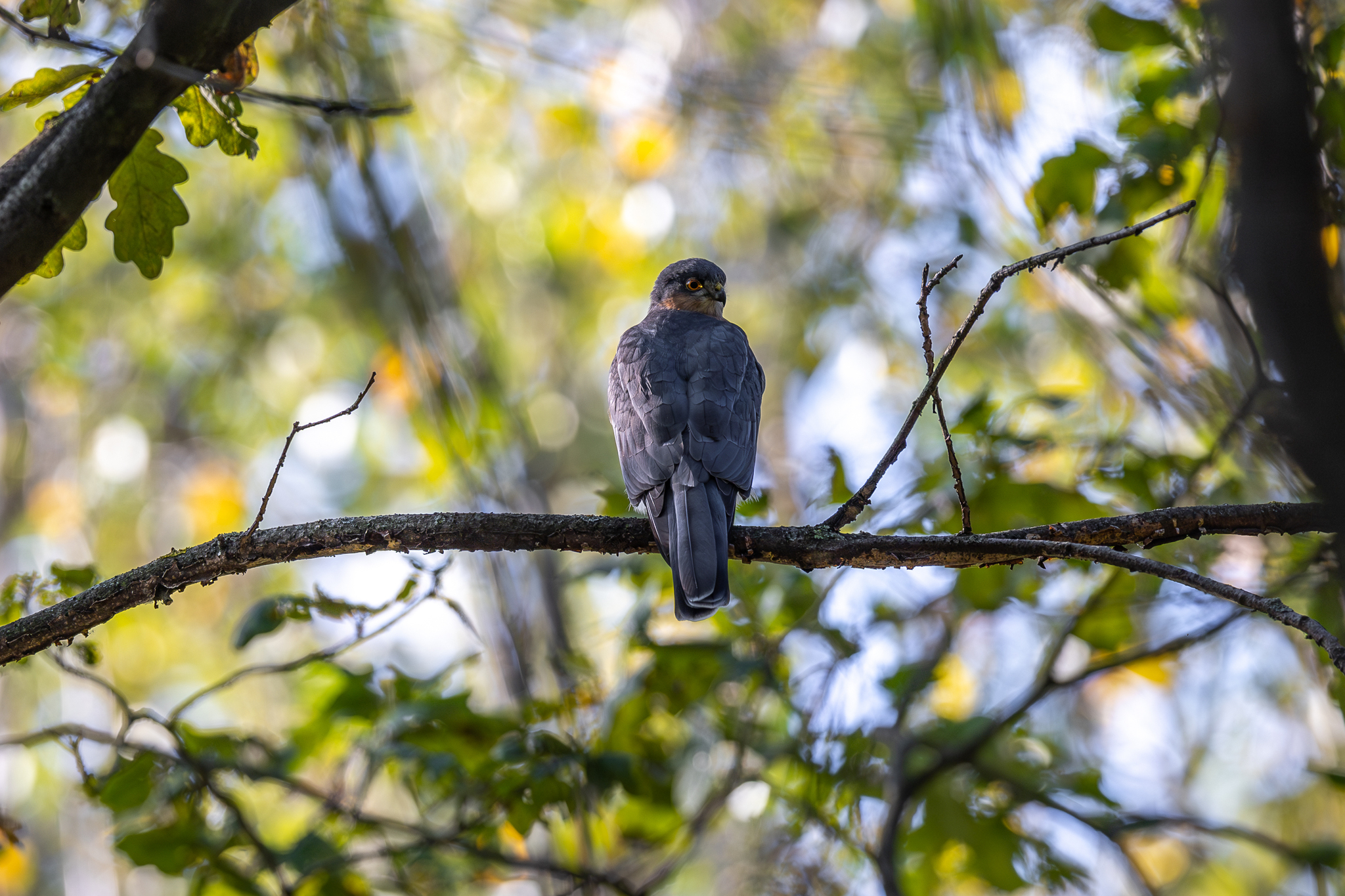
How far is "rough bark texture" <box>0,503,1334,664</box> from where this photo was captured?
8.86 feet

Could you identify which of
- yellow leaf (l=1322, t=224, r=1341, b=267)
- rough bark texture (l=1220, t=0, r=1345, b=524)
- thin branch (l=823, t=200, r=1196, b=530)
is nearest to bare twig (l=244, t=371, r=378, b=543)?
thin branch (l=823, t=200, r=1196, b=530)

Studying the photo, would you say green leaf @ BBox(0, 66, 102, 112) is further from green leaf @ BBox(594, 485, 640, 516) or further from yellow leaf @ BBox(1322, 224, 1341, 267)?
yellow leaf @ BBox(1322, 224, 1341, 267)

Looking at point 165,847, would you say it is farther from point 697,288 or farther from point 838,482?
point 697,288

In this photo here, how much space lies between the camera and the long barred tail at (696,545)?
3.39 meters

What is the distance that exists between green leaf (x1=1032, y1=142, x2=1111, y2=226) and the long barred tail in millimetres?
1833

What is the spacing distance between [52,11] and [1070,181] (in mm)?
3566

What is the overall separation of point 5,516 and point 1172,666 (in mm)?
12337

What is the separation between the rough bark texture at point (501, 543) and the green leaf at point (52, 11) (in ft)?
4.71

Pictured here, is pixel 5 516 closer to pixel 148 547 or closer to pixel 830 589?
pixel 148 547

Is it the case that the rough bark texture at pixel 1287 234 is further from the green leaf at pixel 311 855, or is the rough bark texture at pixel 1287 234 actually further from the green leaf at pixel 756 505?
the green leaf at pixel 311 855

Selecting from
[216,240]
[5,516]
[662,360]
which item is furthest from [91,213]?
[662,360]

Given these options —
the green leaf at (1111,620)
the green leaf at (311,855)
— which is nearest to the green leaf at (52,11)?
the green leaf at (311,855)

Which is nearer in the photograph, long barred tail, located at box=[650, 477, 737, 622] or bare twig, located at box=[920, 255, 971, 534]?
bare twig, located at box=[920, 255, 971, 534]

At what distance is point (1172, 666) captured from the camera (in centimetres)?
767
